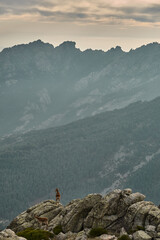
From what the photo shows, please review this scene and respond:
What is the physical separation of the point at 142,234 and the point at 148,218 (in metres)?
7.01

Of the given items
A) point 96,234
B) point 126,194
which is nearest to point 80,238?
point 96,234

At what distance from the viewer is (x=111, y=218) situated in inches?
2589

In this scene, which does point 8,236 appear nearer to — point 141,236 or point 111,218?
point 111,218

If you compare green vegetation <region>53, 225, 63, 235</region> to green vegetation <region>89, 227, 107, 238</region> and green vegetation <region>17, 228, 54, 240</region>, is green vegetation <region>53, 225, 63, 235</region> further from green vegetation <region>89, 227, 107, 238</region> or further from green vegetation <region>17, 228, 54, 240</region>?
green vegetation <region>89, 227, 107, 238</region>

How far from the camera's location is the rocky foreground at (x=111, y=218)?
194 ft

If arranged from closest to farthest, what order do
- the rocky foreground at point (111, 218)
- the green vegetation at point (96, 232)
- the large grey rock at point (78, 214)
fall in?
1. the rocky foreground at point (111, 218)
2. the green vegetation at point (96, 232)
3. the large grey rock at point (78, 214)

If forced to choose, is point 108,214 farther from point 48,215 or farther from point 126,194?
point 48,215

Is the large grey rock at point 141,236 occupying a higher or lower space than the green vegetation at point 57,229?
higher

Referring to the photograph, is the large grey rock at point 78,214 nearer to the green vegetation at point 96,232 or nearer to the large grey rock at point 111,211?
the large grey rock at point 111,211

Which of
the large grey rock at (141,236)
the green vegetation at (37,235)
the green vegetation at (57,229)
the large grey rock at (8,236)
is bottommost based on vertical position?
the green vegetation at (57,229)

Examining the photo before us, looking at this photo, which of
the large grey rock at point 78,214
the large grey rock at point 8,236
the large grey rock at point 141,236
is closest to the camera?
the large grey rock at point 141,236

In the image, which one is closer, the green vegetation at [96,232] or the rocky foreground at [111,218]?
the rocky foreground at [111,218]

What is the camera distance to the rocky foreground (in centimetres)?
5925

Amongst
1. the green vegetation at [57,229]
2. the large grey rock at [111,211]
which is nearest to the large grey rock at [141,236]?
the large grey rock at [111,211]
